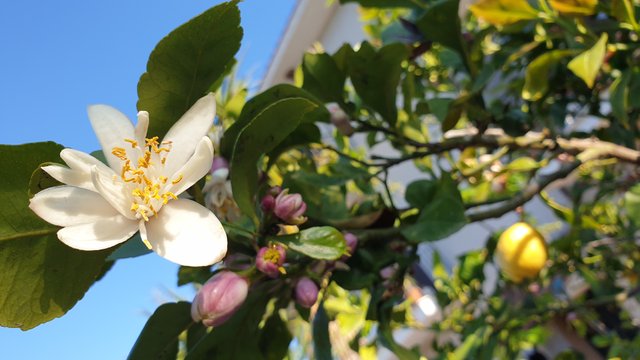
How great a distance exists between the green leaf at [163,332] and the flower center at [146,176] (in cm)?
16

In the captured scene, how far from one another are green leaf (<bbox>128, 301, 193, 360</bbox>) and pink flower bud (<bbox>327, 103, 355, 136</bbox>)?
0.39 metres

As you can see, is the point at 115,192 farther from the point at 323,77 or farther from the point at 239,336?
the point at 323,77

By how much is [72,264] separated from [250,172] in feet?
0.60

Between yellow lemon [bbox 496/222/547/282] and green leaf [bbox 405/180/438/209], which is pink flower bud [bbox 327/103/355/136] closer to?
green leaf [bbox 405/180/438/209]

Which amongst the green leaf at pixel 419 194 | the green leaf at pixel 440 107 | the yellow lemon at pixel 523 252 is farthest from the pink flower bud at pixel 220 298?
the yellow lemon at pixel 523 252

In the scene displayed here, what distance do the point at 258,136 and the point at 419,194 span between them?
0.38 m

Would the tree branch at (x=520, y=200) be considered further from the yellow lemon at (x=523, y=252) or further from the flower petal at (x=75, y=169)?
the flower petal at (x=75, y=169)

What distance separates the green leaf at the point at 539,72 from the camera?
0.87 metres

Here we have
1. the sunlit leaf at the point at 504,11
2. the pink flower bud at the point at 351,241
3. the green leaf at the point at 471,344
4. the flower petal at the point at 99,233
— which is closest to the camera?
the flower petal at the point at 99,233

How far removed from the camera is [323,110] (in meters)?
0.67

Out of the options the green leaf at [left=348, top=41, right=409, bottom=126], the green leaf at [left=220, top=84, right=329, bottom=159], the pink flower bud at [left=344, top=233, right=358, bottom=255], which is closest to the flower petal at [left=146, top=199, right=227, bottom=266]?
the green leaf at [left=220, top=84, right=329, bottom=159]

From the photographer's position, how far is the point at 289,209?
547 mm

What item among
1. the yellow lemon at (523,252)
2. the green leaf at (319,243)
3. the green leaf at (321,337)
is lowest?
the yellow lemon at (523,252)

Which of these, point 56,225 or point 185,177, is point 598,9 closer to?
point 185,177
